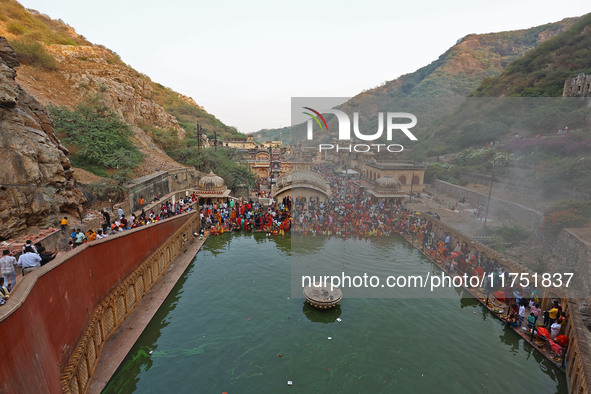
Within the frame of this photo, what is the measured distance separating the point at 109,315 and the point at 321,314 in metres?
7.14

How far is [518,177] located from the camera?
22953mm

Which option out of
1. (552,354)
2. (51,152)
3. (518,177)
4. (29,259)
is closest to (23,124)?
(51,152)

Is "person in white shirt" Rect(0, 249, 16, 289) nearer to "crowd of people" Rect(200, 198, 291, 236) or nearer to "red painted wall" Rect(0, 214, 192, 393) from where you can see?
"red painted wall" Rect(0, 214, 192, 393)

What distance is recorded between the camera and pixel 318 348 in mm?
9094

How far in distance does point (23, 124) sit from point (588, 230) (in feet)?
82.9

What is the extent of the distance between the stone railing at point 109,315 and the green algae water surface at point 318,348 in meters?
0.88

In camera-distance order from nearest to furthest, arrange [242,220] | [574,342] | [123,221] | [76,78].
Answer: [574,342] → [123,221] → [242,220] → [76,78]

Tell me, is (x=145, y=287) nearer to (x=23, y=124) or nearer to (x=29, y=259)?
(x=29, y=259)

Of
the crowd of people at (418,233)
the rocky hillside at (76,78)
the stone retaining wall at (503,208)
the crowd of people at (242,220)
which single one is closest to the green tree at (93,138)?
the rocky hillside at (76,78)

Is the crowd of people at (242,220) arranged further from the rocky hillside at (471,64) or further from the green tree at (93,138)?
the rocky hillside at (471,64)

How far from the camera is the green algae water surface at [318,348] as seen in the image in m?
7.77

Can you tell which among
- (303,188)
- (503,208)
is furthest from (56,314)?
(503,208)

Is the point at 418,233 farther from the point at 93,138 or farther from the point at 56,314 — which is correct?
the point at 93,138

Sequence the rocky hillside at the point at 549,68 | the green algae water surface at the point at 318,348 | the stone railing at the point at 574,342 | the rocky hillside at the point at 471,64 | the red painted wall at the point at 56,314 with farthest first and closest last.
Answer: the rocky hillside at the point at 471,64 → the rocky hillside at the point at 549,68 → the green algae water surface at the point at 318,348 → the stone railing at the point at 574,342 → the red painted wall at the point at 56,314
